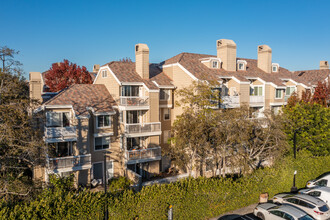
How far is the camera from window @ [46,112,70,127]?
2352cm

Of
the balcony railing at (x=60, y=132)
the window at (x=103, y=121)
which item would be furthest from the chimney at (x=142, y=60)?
the balcony railing at (x=60, y=132)

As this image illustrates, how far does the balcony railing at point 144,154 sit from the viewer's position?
26.0 metres

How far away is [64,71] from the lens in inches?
1882

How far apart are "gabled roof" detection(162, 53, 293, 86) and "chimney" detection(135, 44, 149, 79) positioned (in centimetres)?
370

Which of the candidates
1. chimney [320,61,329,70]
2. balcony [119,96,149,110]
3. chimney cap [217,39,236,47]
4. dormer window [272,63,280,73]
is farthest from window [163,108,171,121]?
chimney [320,61,329,70]

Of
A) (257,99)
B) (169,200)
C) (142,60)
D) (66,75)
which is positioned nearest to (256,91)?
(257,99)

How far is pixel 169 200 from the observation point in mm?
17016

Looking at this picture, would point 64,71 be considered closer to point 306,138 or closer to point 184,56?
point 184,56

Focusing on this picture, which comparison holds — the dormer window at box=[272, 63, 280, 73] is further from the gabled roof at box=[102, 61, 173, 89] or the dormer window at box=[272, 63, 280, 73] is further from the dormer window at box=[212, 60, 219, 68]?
the gabled roof at box=[102, 61, 173, 89]

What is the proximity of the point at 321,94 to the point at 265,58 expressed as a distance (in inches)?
364

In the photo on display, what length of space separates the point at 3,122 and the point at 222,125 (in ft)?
54.0

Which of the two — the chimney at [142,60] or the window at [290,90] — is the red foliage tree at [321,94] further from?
the chimney at [142,60]

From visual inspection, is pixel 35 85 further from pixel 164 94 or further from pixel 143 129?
pixel 164 94

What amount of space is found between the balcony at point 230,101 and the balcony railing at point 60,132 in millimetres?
16127
